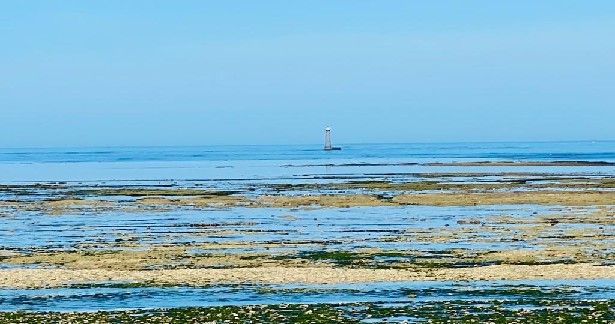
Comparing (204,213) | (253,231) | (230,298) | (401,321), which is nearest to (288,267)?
(230,298)

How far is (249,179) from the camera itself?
8719 cm

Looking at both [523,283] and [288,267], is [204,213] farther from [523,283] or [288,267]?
[523,283]

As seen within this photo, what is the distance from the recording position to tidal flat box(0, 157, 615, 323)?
2141 cm

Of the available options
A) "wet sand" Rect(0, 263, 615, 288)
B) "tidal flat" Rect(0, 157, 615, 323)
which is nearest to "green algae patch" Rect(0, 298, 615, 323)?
"tidal flat" Rect(0, 157, 615, 323)

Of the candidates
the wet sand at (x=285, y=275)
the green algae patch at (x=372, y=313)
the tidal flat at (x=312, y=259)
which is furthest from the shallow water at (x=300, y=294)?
the wet sand at (x=285, y=275)

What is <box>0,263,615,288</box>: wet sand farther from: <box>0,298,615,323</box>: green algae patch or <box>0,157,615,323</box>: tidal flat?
<box>0,298,615,323</box>: green algae patch

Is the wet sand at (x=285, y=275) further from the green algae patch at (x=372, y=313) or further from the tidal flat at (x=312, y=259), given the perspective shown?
the green algae patch at (x=372, y=313)

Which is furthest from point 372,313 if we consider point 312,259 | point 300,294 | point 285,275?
point 312,259

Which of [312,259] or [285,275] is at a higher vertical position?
[285,275]

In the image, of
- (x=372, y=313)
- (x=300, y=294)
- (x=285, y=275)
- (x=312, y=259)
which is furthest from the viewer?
(x=312, y=259)

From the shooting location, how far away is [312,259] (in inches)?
1187

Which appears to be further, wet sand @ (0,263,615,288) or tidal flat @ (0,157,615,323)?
Result: wet sand @ (0,263,615,288)

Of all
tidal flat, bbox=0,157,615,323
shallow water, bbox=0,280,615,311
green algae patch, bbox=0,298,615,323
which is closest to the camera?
green algae patch, bbox=0,298,615,323

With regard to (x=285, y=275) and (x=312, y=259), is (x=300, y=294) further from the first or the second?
(x=312, y=259)
